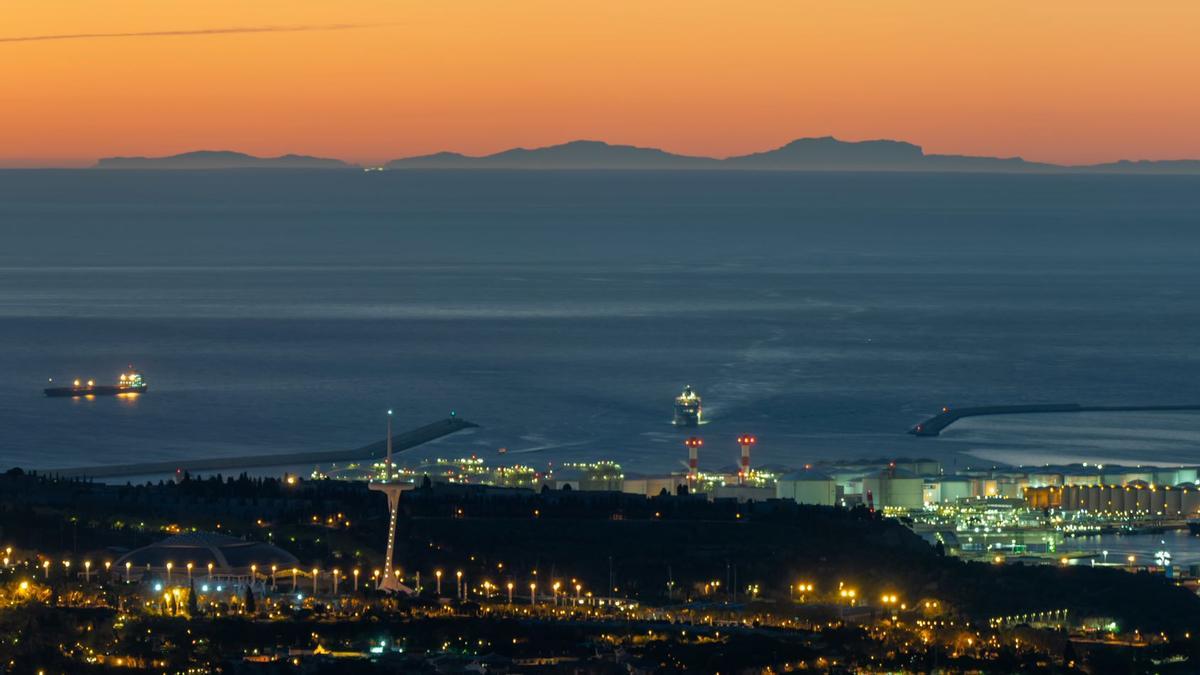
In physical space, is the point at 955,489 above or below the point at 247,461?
below

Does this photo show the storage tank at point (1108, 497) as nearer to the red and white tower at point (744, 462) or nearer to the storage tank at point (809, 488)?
the storage tank at point (809, 488)

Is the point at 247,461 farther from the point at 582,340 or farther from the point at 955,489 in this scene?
the point at 582,340

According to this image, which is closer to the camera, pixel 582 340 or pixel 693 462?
pixel 693 462

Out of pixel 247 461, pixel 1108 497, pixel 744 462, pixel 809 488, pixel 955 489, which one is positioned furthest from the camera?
pixel 247 461

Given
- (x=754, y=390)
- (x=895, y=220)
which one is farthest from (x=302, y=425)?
(x=895, y=220)

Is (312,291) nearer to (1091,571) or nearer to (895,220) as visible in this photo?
(1091,571)

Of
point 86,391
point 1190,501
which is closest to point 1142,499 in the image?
point 1190,501

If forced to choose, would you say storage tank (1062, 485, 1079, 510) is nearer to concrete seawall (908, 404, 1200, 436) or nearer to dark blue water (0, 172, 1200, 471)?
dark blue water (0, 172, 1200, 471)
